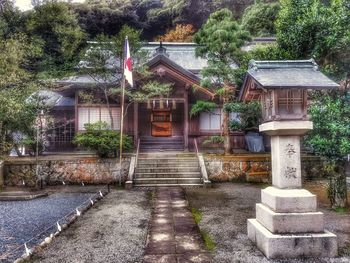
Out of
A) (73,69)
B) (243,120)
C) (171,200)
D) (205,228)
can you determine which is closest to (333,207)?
(205,228)

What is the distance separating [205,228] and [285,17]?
6.70 metres

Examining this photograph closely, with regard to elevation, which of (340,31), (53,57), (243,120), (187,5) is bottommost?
(243,120)

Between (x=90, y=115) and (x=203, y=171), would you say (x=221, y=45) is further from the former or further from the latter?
(x=90, y=115)

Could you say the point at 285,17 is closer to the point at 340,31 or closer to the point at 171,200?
the point at 340,31

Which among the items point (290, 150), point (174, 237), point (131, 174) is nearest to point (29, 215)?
point (174, 237)

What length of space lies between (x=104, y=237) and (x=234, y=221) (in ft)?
10.2

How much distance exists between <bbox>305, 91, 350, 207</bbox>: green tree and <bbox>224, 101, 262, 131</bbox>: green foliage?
4722 millimetres

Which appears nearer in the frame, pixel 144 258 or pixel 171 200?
pixel 144 258

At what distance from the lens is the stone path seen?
4.71m

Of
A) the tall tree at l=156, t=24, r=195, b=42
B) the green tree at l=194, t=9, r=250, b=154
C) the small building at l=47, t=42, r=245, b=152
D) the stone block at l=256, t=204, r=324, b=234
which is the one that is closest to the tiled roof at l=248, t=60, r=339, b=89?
the stone block at l=256, t=204, r=324, b=234

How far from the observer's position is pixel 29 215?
787 cm

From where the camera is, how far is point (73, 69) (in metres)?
17.2

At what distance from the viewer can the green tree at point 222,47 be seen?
42.5 ft

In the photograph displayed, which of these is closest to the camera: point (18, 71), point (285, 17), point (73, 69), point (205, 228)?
point (205, 228)
